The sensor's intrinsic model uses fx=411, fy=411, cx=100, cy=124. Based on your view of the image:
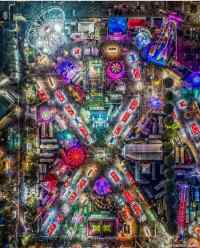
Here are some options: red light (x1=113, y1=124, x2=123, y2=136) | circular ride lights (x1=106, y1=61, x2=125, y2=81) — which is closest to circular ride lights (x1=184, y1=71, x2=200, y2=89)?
circular ride lights (x1=106, y1=61, x2=125, y2=81)

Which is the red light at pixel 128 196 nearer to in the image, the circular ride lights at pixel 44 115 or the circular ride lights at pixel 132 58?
the circular ride lights at pixel 44 115

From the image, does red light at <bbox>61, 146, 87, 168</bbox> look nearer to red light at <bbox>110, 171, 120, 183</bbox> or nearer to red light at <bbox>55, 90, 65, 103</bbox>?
red light at <bbox>110, 171, 120, 183</bbox>

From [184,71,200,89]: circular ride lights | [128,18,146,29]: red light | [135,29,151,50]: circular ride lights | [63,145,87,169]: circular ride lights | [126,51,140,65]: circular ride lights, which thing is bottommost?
[63,145,87,169]: circular ride lights

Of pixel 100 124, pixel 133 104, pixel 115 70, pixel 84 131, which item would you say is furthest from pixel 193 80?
pixel 84 131

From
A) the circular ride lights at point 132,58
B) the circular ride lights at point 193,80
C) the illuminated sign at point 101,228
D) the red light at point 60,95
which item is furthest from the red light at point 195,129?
the red light at point 60,95

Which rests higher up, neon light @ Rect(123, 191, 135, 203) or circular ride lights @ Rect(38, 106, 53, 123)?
circular ride lights @ Rect(38, 106, 53, 123)

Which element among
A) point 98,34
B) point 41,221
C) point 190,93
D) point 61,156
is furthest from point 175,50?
point 41,221
